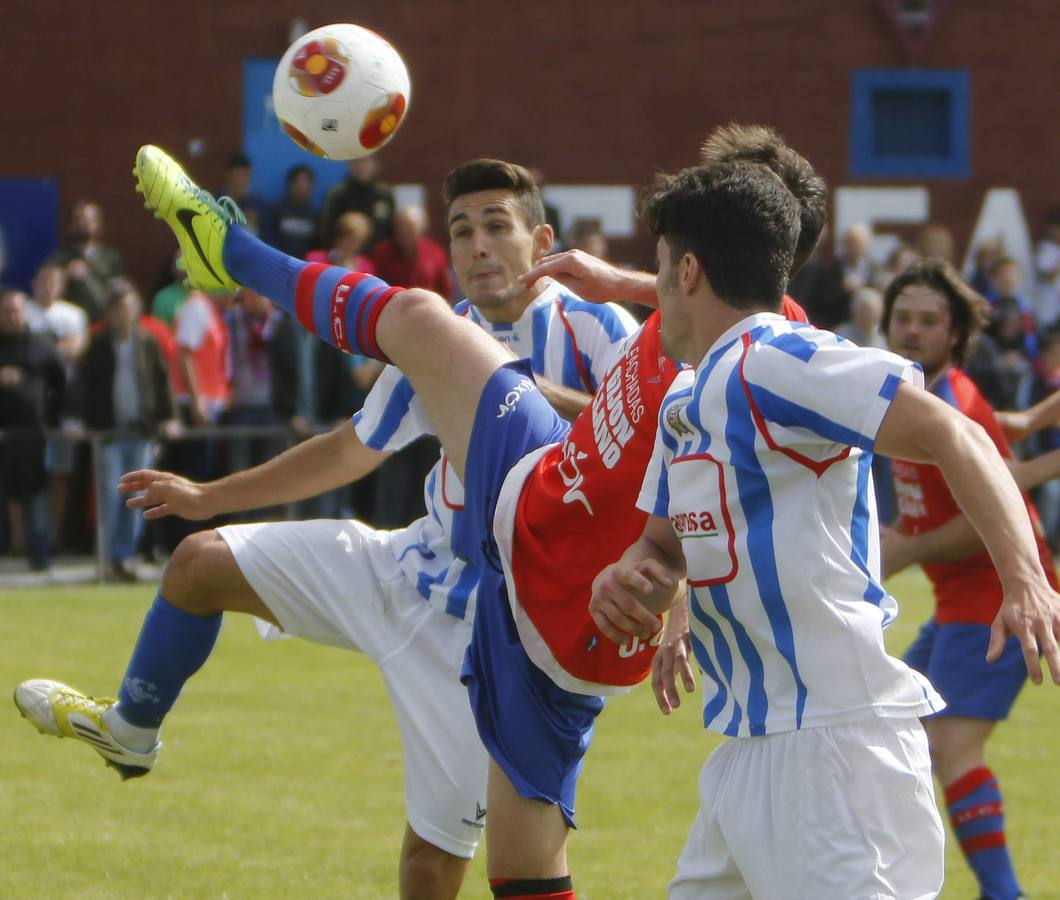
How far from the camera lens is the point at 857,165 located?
1739cm

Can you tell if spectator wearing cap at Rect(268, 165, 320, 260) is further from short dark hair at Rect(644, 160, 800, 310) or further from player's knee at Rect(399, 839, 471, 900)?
short dark hair at Rect(644, 160, 800, 310)

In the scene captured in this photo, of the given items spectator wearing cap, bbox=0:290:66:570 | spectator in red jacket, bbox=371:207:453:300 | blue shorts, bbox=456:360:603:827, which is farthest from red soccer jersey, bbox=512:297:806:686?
spectator in red jacket, bbox=371:207:453:300

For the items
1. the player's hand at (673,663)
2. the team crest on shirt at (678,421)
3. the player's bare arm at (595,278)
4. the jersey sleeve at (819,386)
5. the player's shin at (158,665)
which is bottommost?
the player's shin at (158,665)

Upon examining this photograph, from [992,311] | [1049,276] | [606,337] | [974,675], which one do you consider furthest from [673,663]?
[1049,276]

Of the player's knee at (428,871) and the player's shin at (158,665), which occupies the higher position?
the player's shin at (158,665)

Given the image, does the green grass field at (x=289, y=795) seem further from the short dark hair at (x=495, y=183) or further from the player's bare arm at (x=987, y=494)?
the player's bare arm at (x=987, y=494)

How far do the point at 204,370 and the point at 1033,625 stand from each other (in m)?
10.6

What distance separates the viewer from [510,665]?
4.18 m

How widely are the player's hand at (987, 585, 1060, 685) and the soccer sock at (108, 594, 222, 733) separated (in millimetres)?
2470

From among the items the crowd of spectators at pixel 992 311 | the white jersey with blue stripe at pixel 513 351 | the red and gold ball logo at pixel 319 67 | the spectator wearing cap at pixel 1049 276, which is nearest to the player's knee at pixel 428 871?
the white jersey with blue stripe at pixel 513 351

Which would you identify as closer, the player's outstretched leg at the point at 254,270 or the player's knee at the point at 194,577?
the player's outstretched leg at the point at 254,270

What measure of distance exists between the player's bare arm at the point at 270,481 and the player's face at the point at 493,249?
0.54 m

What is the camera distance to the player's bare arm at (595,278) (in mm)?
4430

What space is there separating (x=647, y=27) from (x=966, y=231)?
3707 mm
